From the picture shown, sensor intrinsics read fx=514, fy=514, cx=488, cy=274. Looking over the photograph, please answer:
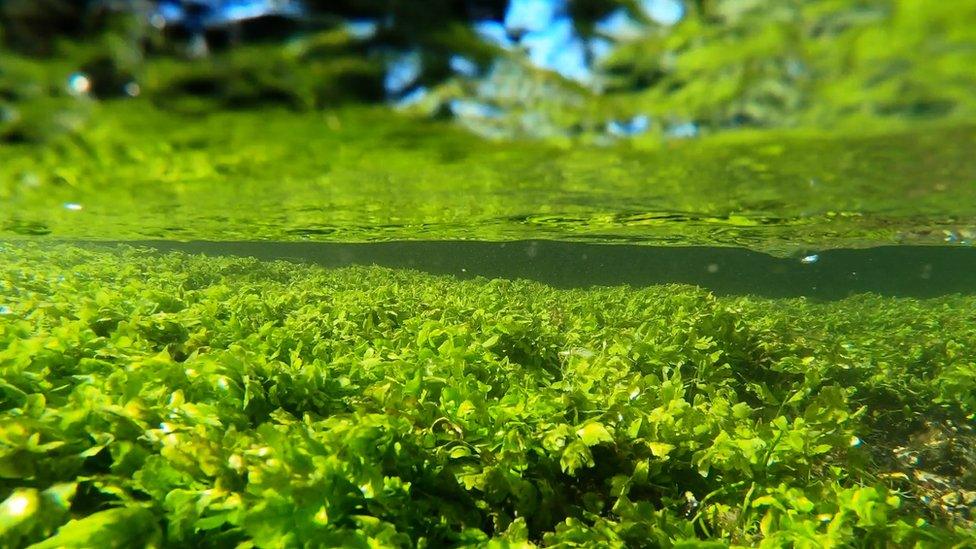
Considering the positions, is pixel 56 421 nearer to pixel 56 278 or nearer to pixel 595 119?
pixel 595 119

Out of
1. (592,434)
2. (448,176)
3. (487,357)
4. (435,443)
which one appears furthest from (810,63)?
(448,176)

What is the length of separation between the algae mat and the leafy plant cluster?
2.27 metres

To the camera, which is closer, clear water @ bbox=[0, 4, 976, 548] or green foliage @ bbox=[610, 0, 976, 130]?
clear water @ bbox=[0, 4, 976, 548]

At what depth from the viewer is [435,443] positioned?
377 cm

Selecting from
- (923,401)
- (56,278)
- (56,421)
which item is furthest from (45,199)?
(923,401)

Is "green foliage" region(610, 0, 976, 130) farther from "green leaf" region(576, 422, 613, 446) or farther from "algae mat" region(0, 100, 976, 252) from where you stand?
"green leaf" region(576, 422, 613, 446)

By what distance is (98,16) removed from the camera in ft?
12.7

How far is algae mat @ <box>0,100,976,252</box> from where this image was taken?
6.45 meters

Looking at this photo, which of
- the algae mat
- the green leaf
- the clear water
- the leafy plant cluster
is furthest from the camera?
the algae mat

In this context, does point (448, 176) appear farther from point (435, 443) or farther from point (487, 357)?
point (435, 443)

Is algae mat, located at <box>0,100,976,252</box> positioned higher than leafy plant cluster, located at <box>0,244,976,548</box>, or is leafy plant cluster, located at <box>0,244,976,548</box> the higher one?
algae mat, located at <box>0,100,976,252</box>

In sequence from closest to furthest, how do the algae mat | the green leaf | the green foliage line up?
the green leaf < the green foliage < the algae mat

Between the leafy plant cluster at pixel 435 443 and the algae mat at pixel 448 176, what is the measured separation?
2.27m

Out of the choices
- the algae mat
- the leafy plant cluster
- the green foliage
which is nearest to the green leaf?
the leafy plant cluster
